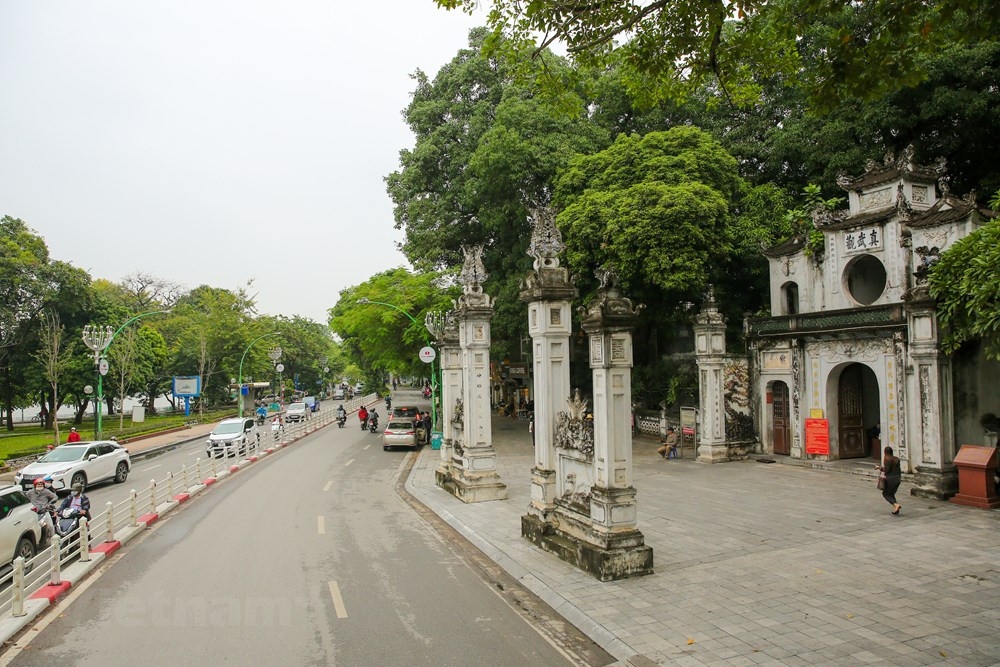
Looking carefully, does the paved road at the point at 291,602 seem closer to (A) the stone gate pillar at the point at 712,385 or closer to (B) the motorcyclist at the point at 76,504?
(B) the motorcyclist at the point at 76,504

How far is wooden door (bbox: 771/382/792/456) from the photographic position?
70.0ft

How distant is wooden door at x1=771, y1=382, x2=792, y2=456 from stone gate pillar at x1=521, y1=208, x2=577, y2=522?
1247 cm

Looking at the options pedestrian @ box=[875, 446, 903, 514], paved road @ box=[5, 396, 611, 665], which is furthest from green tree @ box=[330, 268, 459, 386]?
pedestrian @ box=[875, 446, 903, 514]

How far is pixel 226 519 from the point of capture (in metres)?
14.3

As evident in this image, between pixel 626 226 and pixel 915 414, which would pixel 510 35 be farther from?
pixel 626 226

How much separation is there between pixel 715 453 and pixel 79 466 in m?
19.2

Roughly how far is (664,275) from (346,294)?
23.9 meters

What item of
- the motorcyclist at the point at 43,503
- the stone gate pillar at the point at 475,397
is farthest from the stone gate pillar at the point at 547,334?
the motorcyclist at the point at 43,503

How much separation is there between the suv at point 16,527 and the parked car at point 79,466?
22.1 feet

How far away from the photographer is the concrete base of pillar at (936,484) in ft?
47.7

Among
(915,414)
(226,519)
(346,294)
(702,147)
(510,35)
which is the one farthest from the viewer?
(346,294)

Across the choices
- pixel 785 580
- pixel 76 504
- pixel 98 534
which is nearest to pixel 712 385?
pixel 785 580

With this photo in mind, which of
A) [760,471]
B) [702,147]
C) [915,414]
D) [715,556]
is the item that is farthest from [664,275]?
[715,556]

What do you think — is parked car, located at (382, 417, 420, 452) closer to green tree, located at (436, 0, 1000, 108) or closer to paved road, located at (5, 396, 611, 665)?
paved road, located at (5, 396, 611, 665)
